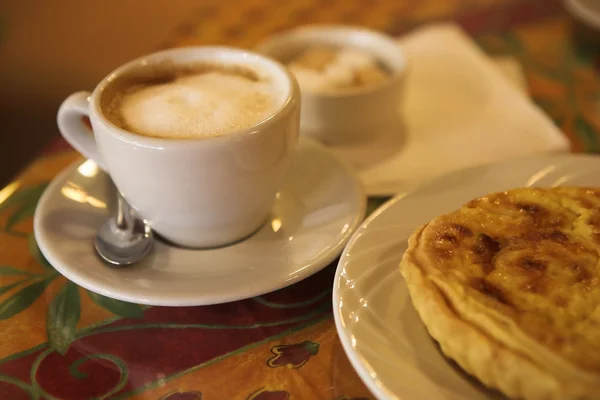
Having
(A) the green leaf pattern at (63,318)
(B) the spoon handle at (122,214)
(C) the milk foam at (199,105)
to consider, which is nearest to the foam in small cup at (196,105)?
(C) the milk foam at (199,105)

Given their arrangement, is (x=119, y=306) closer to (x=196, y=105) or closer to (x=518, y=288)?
(x=196, y=105)

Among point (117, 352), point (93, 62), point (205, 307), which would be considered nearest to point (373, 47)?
point (205, 307)

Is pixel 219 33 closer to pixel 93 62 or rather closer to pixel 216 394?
pixel 216 394

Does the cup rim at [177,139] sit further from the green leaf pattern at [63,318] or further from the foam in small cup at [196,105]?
the green leaf pattern at [63,318]

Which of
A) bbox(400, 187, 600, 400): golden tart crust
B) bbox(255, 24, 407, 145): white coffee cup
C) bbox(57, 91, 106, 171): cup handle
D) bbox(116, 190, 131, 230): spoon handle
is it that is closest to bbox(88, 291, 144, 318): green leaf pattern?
bbox(116, 190, 131, 230): spoon handle

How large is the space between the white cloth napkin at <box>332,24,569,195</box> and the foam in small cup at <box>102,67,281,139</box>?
0.78 ft

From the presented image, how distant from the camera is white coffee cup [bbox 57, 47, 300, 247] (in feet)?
2.58

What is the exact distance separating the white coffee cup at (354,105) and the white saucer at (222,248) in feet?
0.30

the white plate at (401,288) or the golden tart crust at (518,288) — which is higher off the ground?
the golden tart crust at (518,288)

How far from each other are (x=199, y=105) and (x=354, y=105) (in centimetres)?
38

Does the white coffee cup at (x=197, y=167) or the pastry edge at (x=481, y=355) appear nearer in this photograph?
the pastry edge at (x=481, y=355)

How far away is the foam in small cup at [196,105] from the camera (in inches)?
33.3

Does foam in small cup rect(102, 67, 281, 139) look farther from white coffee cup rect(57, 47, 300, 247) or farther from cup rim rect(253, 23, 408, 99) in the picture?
cup rim rect(253, 23, 408, 99)

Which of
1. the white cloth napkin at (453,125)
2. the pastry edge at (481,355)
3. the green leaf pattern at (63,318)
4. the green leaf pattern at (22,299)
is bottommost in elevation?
the white cloth napkin at (453,125)
